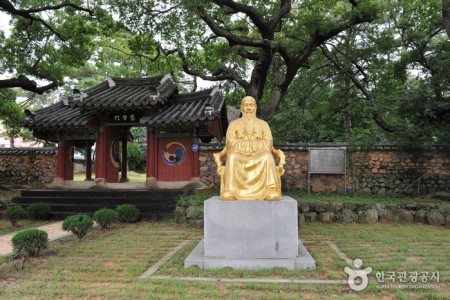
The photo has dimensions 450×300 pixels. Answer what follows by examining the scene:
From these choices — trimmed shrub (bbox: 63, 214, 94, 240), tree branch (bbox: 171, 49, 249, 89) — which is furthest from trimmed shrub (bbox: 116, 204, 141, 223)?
tree branch (bbox: 171, 49, 249, 89)

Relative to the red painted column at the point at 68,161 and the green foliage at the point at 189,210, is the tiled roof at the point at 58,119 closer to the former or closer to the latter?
the red painted column at the point at 68,161

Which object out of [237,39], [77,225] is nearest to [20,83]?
[77,225]

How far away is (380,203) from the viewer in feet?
32.4

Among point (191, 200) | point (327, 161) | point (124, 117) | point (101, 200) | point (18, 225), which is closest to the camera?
point (18, 225)

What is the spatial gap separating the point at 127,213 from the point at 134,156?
55.6ft

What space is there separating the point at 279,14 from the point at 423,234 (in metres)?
7.24

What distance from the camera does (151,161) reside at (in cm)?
1210

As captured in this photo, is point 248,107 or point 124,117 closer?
point 248,107

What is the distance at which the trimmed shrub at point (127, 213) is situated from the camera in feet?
31.1

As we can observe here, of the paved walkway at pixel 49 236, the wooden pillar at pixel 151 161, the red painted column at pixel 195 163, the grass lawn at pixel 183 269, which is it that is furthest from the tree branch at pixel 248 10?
the paved walkway at pixel 49 236

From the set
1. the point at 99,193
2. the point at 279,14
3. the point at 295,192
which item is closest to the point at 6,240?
the point at 99,193

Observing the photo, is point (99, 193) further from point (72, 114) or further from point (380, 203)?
point (380, 203)

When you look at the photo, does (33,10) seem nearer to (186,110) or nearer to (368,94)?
(186,110)

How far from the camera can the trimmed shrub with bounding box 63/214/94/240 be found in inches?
276
